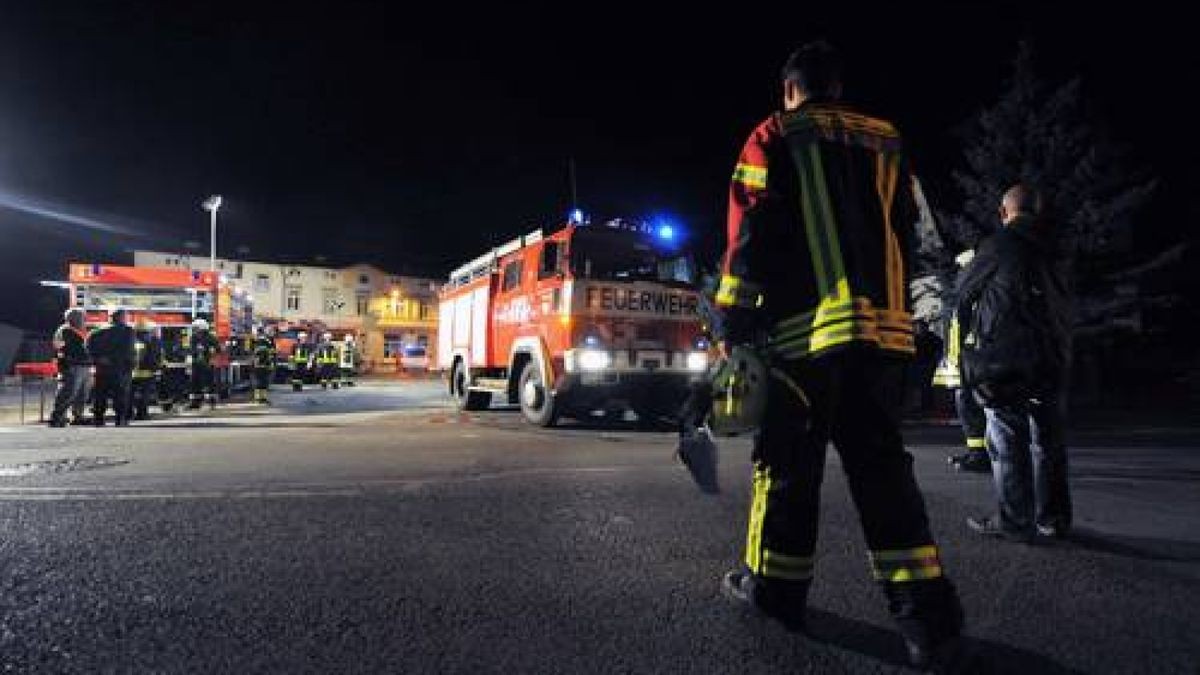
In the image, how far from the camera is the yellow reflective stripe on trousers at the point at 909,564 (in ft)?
7.41

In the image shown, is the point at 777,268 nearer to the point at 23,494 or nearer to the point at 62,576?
the point at 62,576

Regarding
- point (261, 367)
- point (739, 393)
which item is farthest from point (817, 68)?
point (261, 367)

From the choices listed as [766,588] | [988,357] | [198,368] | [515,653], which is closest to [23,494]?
[515,653]

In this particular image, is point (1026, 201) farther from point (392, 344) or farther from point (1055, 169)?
point (392, 344)

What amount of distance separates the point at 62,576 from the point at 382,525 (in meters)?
1.42

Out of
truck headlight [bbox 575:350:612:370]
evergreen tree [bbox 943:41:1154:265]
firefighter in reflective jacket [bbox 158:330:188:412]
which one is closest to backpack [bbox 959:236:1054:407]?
truck headlight [bbox 575:350:612:370]

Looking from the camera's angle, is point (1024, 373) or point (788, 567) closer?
point (788, 567)

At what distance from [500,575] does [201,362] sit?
1350 centimetres

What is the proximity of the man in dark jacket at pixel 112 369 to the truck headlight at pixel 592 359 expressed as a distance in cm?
700

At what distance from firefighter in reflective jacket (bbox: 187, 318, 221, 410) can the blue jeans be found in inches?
556

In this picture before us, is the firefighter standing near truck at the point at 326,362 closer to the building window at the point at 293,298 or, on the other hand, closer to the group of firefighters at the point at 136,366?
the group of firefighters at the point at 136,366

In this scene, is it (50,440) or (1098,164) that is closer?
(50,440)

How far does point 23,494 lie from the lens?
470 cm

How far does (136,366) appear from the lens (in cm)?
1155
